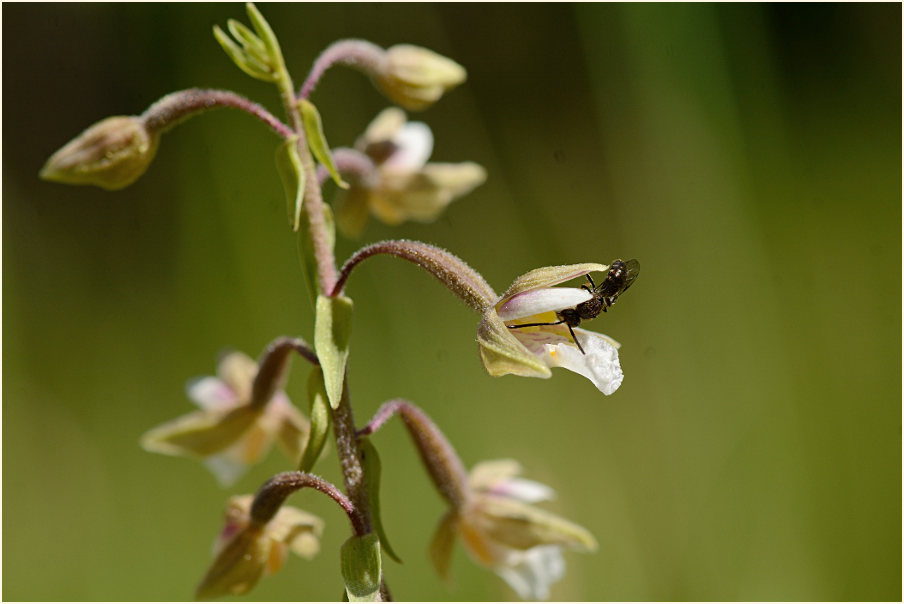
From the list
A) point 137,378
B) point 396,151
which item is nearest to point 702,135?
point 396,151

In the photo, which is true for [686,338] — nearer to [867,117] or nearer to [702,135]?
[702,135]

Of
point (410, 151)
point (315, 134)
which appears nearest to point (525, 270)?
point (410, 151)

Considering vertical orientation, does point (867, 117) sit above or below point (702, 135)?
below

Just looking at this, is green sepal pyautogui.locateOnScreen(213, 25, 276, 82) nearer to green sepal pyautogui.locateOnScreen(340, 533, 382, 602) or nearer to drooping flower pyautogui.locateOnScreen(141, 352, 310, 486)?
drooping flower pyautogui.locateOnScreen(141, 352, 310, 486)

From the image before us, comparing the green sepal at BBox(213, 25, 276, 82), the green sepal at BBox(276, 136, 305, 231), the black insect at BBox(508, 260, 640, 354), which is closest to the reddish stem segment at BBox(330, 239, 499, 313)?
the green sepal at BBox(276, 136, 305, 231)

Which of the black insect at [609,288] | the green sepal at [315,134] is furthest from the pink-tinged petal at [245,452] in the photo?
the black insect at [609,288]

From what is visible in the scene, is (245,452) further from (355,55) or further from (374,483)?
(355,55)

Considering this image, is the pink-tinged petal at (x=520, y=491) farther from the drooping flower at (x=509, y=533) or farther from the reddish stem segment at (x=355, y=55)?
the reddish stem segment at (x=355, y=55)
